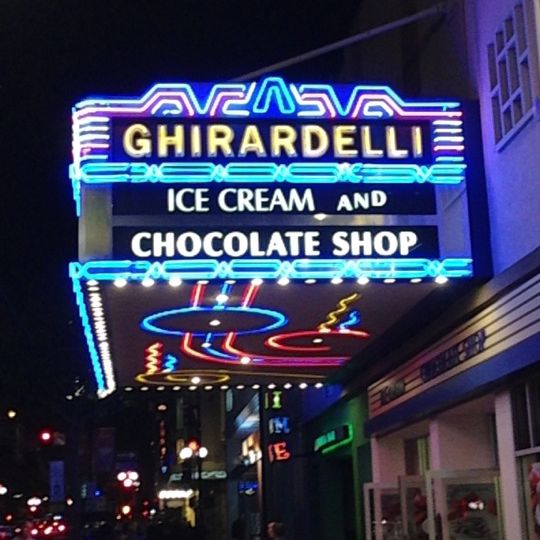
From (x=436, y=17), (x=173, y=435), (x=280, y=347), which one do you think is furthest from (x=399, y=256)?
(x=173, y=435)

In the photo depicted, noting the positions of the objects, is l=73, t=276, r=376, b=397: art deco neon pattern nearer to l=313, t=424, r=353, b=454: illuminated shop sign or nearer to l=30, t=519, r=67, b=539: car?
l=313, t=424, r=353, b=454: illuminated shop sign

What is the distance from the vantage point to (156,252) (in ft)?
38.3

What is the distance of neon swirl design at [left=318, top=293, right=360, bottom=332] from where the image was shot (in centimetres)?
1335

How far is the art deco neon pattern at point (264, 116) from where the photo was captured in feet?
39.1

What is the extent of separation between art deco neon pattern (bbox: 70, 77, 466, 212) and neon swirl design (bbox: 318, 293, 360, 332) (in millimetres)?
1795

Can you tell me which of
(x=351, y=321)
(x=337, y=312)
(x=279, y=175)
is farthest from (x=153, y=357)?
(x=279, y=175)

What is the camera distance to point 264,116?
1226 cm

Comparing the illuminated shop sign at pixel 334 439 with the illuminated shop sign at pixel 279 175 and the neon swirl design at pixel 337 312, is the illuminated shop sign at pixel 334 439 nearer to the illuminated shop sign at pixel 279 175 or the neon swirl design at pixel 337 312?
the neon swirl design at pixel 337 312

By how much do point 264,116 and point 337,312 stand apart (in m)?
3.23

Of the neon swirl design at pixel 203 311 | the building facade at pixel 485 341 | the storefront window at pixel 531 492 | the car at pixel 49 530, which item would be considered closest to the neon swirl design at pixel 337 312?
the neon swirl design at pixel 203 311

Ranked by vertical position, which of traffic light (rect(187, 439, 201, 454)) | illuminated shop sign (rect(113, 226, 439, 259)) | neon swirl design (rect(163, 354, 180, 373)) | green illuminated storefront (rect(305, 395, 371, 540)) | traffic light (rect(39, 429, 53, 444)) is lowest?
green illuminated storefront (rect(305, 395, 371, 540))

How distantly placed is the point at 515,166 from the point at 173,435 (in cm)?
7137

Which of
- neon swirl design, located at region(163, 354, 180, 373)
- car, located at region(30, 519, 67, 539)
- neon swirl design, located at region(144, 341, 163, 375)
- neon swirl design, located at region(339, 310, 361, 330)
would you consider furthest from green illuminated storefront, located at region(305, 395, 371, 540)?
car, located at region(30, 519, 67, 539)

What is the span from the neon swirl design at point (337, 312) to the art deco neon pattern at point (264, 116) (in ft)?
5.89
